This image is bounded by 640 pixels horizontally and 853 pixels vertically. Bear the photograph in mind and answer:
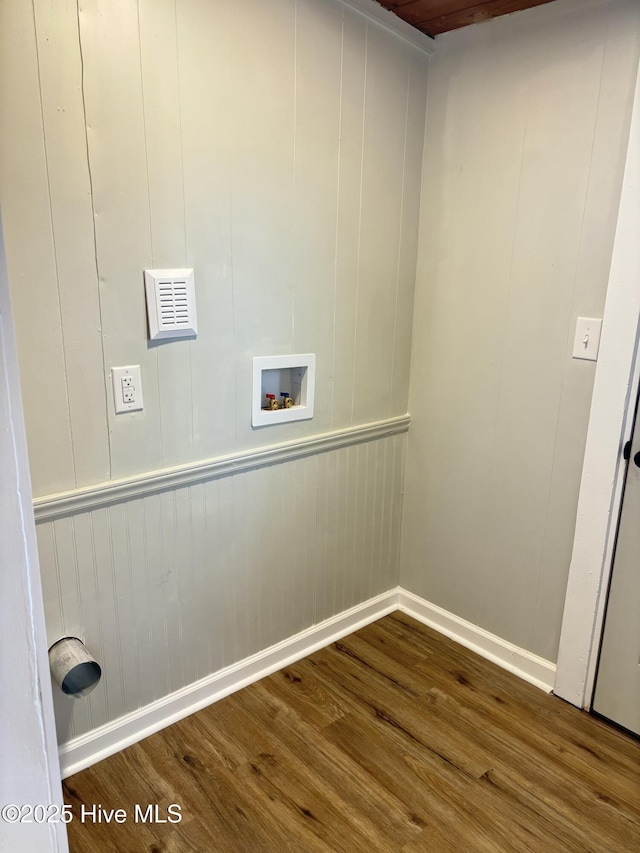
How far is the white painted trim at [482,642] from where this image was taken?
2.14 meters

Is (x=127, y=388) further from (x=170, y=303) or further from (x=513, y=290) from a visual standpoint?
(x=513, y=290)

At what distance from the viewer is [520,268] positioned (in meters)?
2.00

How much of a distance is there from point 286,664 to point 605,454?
4.40 feet

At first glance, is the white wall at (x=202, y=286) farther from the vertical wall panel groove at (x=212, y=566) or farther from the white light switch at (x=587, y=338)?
the white light switch at (x=587, y=338)

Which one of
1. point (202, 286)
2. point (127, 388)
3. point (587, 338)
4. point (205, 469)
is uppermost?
point (202, 286)

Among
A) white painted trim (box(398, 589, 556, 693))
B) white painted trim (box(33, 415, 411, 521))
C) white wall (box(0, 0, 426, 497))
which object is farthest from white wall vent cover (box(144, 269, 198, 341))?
white painted trim (box(398, 589, 556, 693))

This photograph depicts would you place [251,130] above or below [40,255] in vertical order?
above

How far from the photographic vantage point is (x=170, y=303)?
162 cm

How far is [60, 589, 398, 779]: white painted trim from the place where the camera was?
68.2 inches

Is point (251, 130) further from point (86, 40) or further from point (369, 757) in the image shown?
point (369, 757)

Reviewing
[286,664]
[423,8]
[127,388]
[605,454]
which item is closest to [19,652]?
[127,388]

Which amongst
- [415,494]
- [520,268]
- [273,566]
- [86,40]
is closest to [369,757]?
[273,566]

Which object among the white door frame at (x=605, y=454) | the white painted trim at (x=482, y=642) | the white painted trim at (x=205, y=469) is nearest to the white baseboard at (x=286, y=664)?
the white painted trim at (x=482, y=642)

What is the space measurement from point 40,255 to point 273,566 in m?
1.25
